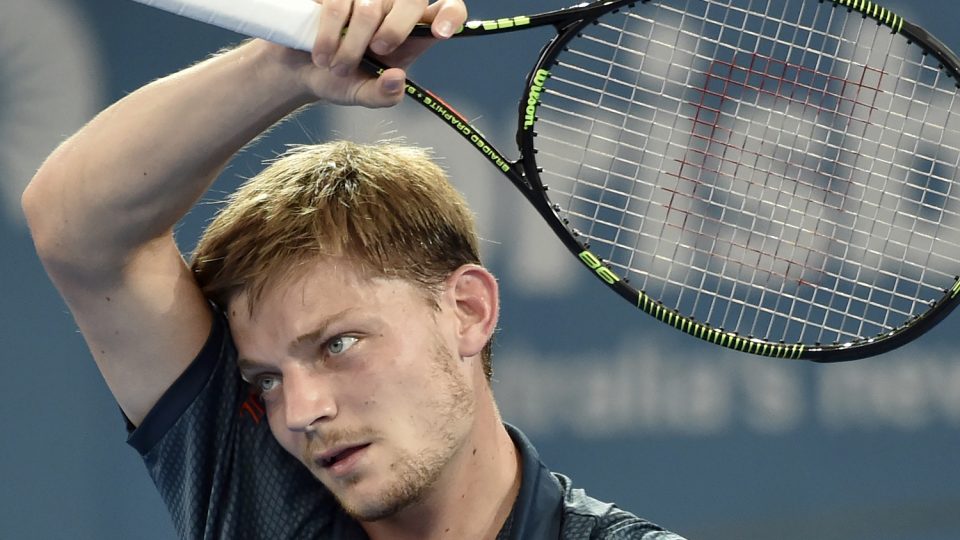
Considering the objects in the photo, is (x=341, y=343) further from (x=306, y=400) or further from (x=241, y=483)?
(x=241, y=483)

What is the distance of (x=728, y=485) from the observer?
2492 millimetres

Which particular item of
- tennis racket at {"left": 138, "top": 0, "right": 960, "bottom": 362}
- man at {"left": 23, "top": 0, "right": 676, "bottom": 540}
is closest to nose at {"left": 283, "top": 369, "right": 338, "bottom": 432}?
man at {"left": 23, "top": 0, "right": 676, "bottom": 540}

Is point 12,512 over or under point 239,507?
under

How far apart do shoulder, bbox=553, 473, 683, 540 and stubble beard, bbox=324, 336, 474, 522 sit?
0.54ft

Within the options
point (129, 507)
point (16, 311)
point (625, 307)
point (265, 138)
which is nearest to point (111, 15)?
point (265, 138)

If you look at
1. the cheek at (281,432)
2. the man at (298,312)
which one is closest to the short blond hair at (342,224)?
Answer: the man at (298,312)

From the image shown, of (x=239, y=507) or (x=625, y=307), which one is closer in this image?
(x=239, y=507)

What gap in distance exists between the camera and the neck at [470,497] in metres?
1.46

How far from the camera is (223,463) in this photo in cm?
148

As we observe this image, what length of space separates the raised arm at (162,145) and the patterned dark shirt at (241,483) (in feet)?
0.38

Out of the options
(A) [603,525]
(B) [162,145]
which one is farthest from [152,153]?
(A) [603,525]

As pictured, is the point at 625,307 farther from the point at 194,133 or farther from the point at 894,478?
the point at 194,133

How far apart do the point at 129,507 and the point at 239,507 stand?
0.97 m

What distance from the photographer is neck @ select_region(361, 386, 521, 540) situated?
1463 mm
